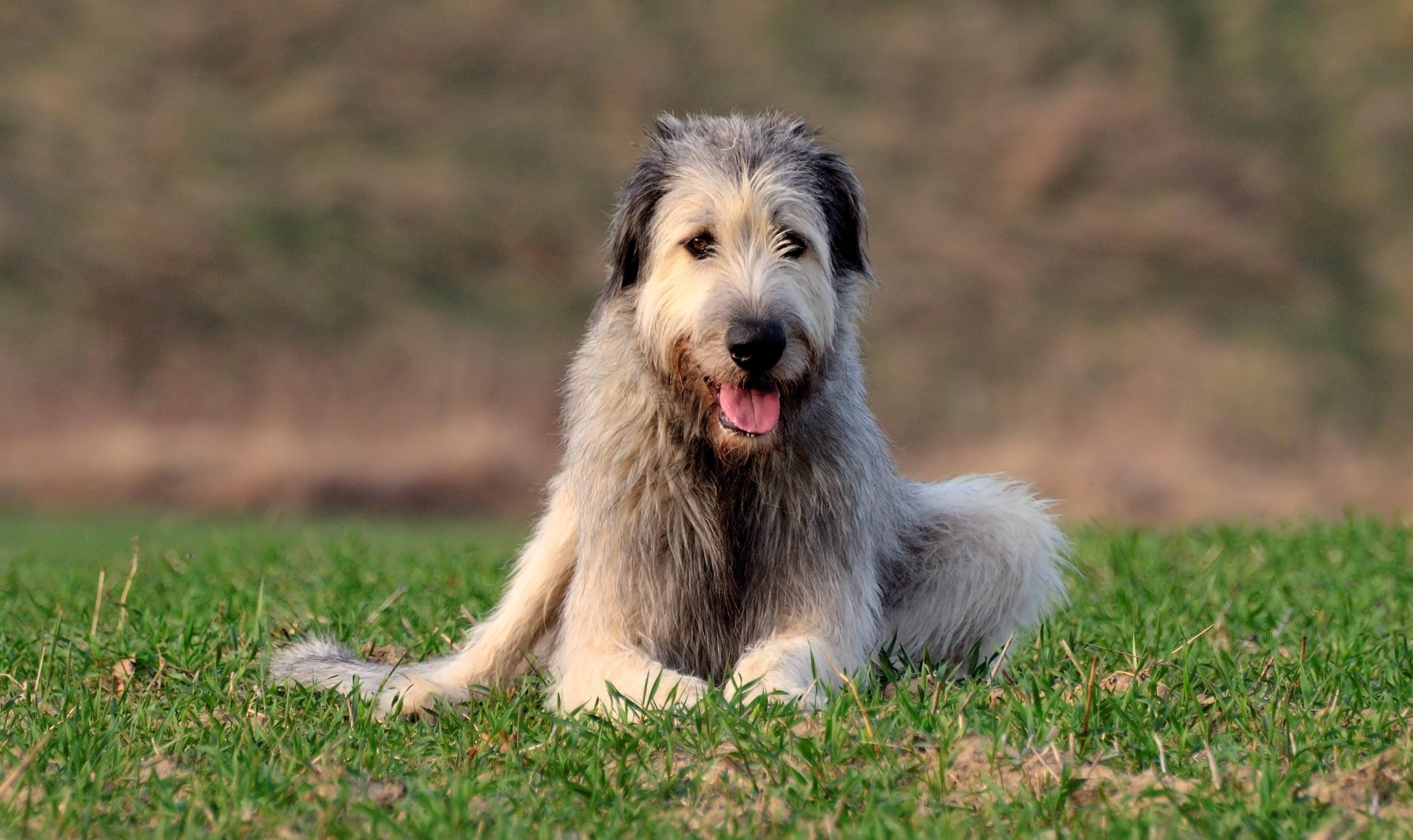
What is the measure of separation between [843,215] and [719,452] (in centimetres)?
100

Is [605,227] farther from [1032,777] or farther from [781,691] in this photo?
[1032,777]

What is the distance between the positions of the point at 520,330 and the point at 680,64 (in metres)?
7.62

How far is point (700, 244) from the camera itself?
4.66 metres

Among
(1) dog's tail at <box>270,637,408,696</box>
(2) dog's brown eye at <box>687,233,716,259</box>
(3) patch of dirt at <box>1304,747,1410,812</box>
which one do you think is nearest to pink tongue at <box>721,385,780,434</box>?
(2) dog's brown eye at <box>687,233,716,259</box>

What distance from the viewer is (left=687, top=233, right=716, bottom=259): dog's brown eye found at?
465 centimetres

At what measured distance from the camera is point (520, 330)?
830 inches

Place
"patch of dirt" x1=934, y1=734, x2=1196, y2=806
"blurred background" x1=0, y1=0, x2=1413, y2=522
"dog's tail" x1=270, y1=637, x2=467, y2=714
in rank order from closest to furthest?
"patch of dirt" x1=934, y1=734, x2=1196, y2=806 < "dog's tail" x1=270, y1=637, x2=467, y2=714 < "blurred background" x1=0, y1=0, x2=1413, y2=522

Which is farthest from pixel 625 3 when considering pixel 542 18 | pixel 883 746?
pixel 883 746

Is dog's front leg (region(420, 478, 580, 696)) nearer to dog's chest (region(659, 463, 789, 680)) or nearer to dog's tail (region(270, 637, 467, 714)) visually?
dog's tail (region(270, 637, 467, 714))

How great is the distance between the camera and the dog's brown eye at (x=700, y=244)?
4.65m

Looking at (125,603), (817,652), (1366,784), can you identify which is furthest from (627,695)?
(125,603)

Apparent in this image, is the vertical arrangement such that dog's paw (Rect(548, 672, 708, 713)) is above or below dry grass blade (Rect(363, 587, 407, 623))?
above

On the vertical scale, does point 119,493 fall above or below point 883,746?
below

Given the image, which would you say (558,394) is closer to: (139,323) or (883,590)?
(883,590)
